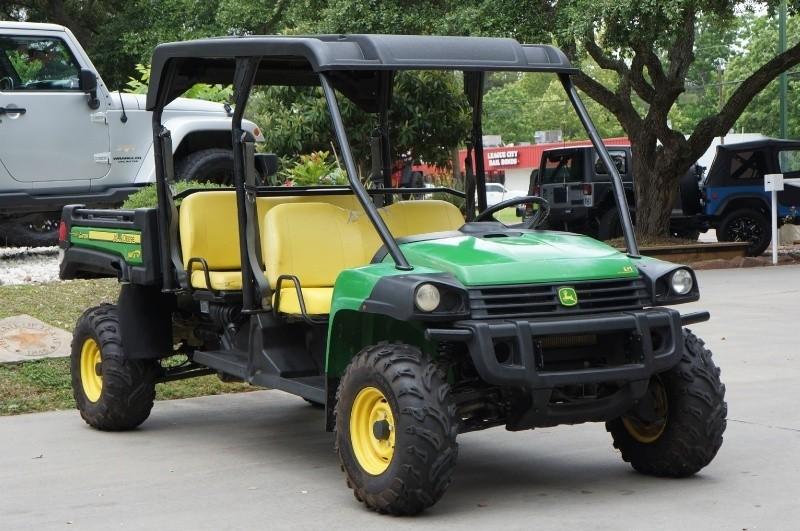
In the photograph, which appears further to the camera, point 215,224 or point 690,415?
point 215,224

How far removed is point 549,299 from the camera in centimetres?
615

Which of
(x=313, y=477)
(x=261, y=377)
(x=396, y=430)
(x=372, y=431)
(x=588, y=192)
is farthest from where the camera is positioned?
(x=588, y=192)

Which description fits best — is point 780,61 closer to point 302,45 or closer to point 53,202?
point 53,202

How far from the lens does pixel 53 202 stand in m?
14.4

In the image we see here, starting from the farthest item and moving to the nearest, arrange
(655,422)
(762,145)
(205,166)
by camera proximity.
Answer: (762,145) → (205,166) → (655,422)

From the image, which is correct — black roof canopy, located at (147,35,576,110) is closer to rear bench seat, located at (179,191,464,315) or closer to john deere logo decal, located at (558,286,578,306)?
rear bench seat, located at (179,191,464,315)

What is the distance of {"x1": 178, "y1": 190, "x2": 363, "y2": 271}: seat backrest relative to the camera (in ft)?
26.2

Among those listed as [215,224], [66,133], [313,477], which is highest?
[66,133]

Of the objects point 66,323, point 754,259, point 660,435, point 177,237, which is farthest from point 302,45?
point 754,259

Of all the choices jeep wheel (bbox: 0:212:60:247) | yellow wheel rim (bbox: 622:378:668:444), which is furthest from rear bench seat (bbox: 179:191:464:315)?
jeep wheel (bbox: 0:212:60:247)

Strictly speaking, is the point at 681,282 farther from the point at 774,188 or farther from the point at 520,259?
the point at 774,188

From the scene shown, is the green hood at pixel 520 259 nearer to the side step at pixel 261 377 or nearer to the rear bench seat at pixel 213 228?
the side step at pixel 261 377

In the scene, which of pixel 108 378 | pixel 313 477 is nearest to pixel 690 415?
pixel 313 477

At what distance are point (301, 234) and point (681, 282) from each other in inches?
80.2
